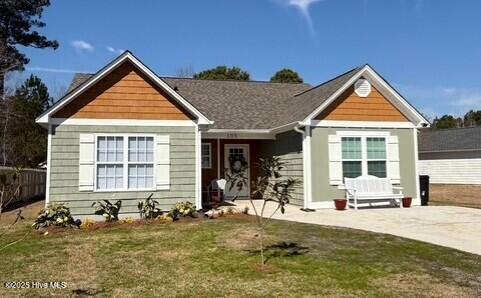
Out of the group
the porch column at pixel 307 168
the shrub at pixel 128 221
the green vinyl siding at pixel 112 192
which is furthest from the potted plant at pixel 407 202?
the shrub at pixel 128 221

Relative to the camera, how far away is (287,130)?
16.0 metres

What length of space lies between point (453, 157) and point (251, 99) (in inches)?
646

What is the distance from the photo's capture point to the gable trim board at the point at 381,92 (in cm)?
1486

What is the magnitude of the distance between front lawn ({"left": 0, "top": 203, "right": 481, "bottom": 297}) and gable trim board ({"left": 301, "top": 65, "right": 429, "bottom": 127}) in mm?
5309

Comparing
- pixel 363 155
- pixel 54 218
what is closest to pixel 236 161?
pixel 363 155

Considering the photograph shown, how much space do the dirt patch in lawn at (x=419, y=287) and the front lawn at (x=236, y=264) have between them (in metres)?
0.01

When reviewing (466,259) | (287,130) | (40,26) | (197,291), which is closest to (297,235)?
(466,259)

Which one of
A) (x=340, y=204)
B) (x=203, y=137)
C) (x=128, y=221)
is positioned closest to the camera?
(x=128, y=221)

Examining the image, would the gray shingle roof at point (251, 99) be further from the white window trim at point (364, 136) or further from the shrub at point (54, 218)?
the shrub at point (54, 218)

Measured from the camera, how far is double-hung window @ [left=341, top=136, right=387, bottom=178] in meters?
15.2

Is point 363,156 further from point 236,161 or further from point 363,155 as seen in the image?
point 236,161

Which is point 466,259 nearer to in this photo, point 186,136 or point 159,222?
point 159,222

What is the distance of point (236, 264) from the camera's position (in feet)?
24.5

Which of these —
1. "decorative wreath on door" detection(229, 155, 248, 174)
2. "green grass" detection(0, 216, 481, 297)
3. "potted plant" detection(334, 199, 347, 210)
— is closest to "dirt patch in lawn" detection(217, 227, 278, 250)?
"green grass" detection(0, 216, 481, 297)
